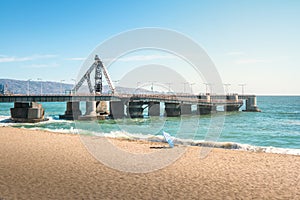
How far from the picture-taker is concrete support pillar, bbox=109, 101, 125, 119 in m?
55.4

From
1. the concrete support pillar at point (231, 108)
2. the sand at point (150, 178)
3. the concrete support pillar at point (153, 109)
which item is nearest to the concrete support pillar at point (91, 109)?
the concrete support pillar at point (153, 109)

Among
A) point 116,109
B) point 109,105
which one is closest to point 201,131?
point 116,109

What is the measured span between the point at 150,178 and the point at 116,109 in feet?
152

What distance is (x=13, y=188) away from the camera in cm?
857

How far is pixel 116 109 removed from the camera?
56406mm

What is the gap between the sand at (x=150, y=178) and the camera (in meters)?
8.42

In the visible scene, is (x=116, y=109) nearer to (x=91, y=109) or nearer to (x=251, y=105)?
(x=91, y=109)

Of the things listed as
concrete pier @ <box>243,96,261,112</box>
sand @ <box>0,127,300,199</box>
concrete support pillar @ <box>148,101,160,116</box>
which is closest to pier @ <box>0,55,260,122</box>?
concrete support pillar @ <box>148,101,160,116</box>

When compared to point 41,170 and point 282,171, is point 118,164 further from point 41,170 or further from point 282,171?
point 282,171

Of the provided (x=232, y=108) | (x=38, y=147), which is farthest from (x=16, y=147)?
(x=232, y=108)

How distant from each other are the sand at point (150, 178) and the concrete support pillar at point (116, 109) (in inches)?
1577

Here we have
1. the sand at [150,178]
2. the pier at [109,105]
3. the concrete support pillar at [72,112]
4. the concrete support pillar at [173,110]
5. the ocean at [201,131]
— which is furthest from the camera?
the concrete support pillar at [173,110]

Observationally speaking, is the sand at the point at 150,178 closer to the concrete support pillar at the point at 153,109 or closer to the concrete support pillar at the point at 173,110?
the concrete support pillar at the point at 173,110

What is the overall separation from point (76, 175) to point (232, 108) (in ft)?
230
